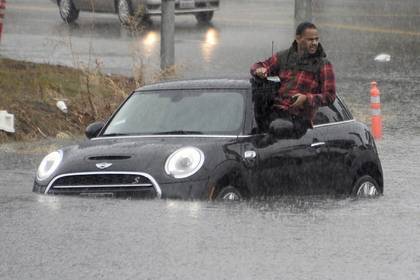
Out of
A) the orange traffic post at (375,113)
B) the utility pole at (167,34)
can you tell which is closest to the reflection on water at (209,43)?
the utility pole at (167,34)

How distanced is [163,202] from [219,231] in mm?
1345

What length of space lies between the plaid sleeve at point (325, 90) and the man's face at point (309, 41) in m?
0.21

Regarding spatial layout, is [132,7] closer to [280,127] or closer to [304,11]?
[304,11]

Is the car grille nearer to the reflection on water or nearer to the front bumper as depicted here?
the front bumper

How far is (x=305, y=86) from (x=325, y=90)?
217 mm

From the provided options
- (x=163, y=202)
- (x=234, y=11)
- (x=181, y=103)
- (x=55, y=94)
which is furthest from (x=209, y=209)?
(x=234, y=11)

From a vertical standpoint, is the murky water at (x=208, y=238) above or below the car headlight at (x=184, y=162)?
below

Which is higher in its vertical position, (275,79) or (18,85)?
(275,79)

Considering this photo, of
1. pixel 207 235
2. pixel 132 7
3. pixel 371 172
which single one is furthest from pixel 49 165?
pixel 132 7

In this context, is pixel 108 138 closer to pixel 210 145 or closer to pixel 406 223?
pixel 210 145

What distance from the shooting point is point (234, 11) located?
39.4m

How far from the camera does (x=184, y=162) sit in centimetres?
1156

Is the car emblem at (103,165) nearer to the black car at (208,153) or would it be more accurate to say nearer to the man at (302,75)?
the black car at (208,153)

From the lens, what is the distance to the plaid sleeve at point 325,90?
12.6 metres
